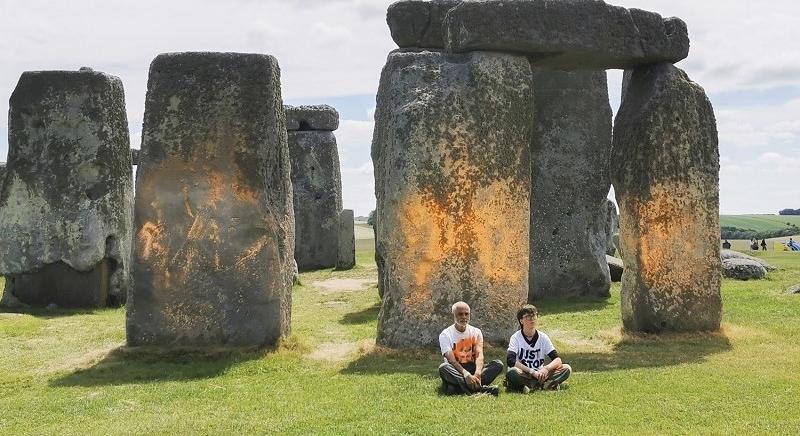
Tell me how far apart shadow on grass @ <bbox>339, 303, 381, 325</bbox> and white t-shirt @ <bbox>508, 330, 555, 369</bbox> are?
5933 mm

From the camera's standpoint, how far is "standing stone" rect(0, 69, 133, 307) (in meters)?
16.4

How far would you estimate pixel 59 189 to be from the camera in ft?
53.8

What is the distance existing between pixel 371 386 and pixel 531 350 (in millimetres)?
1618

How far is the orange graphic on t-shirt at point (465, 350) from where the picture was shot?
8.53 meters

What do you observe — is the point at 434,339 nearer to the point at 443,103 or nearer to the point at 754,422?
the point at 443,103

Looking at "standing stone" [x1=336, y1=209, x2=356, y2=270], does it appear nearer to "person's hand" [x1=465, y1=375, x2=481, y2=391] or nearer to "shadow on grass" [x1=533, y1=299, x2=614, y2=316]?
"shadow on grass" [x1=533, y1=299, x2=614, y2=316]

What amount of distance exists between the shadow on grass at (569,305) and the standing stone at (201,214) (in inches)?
238

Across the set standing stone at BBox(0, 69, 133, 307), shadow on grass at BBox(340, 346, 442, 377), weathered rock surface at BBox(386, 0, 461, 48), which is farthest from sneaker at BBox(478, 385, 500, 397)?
standing stone at BBox(0, 69, 133, 307)

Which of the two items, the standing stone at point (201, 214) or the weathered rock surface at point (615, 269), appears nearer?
the standing stone at point (201, 214)

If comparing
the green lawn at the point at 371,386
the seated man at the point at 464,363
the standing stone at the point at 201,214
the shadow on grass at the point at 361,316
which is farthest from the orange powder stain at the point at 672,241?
the standing stone at the point at 201,214

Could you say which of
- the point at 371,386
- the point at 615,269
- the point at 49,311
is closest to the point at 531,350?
the point at 371,386

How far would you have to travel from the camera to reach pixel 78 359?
432 inches

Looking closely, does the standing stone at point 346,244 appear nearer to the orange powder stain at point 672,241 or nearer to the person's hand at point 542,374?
the orange powder stain at point 672,241

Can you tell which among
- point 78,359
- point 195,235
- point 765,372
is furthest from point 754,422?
point 78,359
